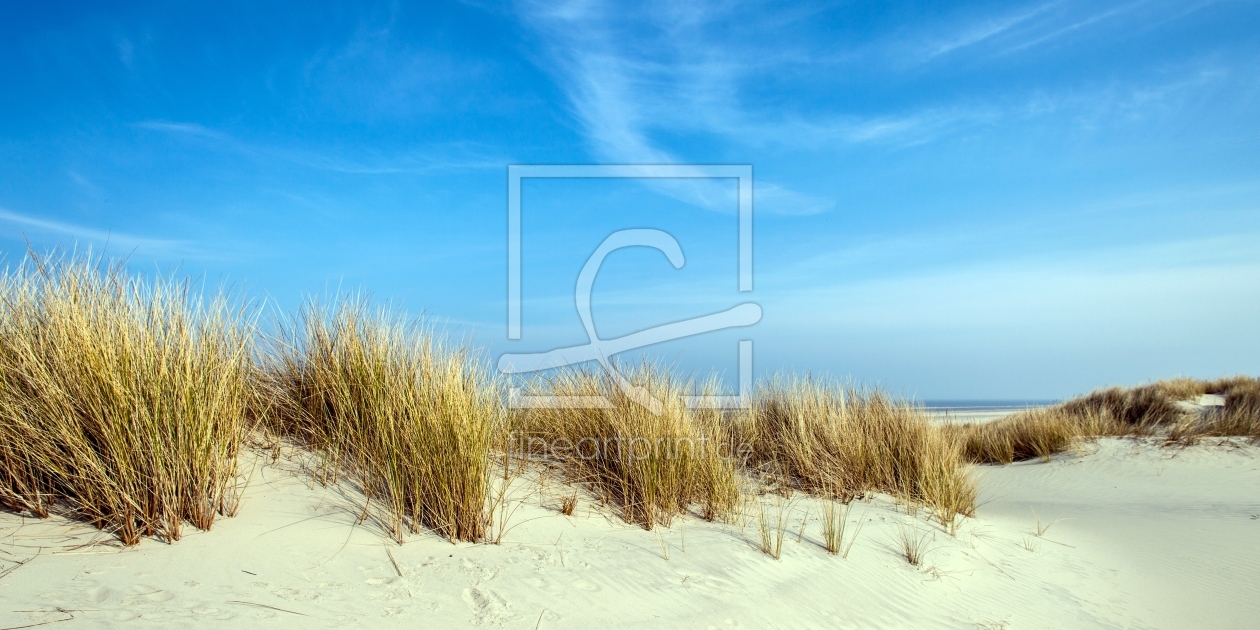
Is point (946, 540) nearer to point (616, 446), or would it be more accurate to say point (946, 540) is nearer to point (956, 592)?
point (956, 592)

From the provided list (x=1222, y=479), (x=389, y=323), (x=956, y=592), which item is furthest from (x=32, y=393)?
(x=1222, y=479)

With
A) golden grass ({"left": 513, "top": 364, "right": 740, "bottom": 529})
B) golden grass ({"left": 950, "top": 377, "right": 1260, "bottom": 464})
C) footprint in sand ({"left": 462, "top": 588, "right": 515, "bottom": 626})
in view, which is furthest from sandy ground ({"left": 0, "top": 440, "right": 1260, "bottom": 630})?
golden grass ({"left": 950, "top": 377, "right": 1260, "bottom": 464})

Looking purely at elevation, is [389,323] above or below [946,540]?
above

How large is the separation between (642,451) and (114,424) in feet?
9.78

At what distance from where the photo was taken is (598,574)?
11.8 ft

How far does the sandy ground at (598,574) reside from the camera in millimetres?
2828

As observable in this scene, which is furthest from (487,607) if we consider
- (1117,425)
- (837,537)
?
(1117,425)

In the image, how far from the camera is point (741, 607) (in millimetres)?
3439

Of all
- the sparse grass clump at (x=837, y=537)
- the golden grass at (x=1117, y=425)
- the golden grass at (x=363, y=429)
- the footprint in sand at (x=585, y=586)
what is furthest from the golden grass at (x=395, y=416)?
the golden grass at (x=1117, y=425)

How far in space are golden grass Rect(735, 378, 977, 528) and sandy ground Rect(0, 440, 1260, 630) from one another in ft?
1.01

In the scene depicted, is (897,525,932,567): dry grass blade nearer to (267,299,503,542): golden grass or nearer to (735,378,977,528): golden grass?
(735,378,977,528): golden grass

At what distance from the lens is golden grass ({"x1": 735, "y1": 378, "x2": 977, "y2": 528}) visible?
5.94 m

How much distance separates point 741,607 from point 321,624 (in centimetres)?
193

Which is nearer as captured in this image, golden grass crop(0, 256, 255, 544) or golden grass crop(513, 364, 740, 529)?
golden grass crop(0, 256, 255, 544)
